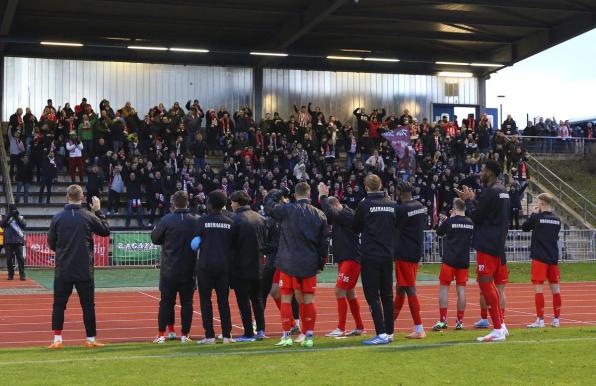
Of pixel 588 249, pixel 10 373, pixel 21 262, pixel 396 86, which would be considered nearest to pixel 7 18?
pixel 21 262

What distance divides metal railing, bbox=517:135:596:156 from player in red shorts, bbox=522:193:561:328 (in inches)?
1174

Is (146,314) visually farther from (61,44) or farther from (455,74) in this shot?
(455,74)

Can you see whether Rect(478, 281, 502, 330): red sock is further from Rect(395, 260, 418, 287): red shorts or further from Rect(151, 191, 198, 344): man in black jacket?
Rect(151, 191, 198, 344): man in black jacket

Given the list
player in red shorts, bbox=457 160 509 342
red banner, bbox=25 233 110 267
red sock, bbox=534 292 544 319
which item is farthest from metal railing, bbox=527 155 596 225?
player in red shorts, bbox=457 160 509 342

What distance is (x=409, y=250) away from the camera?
12.0 metres

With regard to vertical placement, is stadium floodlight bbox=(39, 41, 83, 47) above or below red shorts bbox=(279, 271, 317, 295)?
above

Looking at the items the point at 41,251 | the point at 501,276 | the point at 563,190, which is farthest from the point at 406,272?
the point at 563,190

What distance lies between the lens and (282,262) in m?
11.2

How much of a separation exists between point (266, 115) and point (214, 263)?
25705 millimetres

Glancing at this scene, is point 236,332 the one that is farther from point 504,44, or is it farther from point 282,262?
point 504,44

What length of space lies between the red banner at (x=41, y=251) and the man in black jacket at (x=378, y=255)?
17737 mm

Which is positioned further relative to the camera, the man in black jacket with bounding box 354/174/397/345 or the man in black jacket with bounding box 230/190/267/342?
the man in black jacket with bounding box 230/190/267/342

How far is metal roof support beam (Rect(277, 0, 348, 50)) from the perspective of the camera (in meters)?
32.2

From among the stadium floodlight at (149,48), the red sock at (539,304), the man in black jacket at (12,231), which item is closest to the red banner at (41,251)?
the man in black jacket at (12,231)
